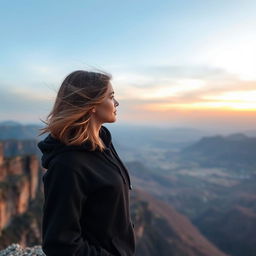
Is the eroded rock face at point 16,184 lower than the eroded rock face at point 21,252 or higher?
lower

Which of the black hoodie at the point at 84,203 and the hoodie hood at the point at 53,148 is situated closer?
the black hoodie at the point at 84,203

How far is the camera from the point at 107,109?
3.43 meters

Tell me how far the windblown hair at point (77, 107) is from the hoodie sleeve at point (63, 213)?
323 millimetres

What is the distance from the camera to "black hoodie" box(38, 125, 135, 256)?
9.69 feet

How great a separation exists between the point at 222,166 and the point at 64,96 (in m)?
184

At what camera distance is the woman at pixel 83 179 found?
2.96 meters

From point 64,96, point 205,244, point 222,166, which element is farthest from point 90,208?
point 222,166

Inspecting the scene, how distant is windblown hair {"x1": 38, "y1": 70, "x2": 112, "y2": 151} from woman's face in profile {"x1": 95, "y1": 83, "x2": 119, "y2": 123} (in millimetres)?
63

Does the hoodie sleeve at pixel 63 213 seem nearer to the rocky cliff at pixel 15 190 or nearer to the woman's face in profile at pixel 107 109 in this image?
the woman's face in profile at pixel 107 109

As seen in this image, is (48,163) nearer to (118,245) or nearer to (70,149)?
(70,149)

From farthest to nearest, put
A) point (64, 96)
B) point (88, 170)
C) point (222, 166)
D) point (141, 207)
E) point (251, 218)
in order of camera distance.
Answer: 1. point (222, 166)
2. point (251, 218)
3. point (141, 207)
4. point (64, 96)
5. point (88, 170)

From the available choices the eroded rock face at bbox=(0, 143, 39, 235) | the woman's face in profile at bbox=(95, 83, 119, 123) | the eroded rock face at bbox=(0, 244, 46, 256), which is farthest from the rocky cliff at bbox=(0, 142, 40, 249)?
the woman's face in profile at bbox=(95, 83, 119, 123)

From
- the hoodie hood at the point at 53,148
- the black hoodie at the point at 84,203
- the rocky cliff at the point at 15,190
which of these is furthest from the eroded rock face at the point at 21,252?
the rocky cliff at the point at 15,190

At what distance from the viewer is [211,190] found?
121375 millimetres
